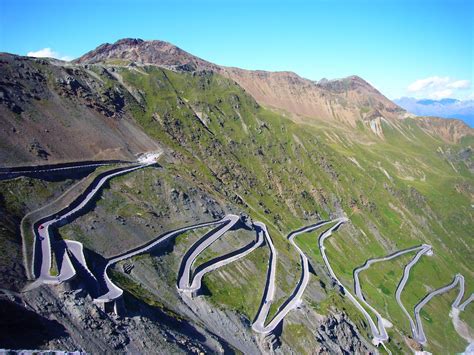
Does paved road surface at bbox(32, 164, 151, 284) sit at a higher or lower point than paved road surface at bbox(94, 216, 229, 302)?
higher

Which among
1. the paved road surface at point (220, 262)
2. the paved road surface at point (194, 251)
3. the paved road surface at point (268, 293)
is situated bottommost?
the paved road surface at point (268, 293)

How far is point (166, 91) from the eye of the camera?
189750 millimetres

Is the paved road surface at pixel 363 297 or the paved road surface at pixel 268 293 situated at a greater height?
the paved road surface at pixel 268 293

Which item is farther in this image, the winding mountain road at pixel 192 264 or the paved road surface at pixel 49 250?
the winding mountain road at pixel 192 264

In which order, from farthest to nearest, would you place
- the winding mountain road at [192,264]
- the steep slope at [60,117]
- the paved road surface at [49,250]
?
the steep slope at [60,117], the winding mountain road at [192,264], the paved road surface at [49,250]

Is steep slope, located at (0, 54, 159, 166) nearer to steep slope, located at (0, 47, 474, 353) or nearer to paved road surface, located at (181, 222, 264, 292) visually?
steep slope, located at (0, 47, 474, 353)

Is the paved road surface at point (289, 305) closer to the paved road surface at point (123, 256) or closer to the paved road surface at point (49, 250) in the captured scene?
the paved road surface at point (123, 256)

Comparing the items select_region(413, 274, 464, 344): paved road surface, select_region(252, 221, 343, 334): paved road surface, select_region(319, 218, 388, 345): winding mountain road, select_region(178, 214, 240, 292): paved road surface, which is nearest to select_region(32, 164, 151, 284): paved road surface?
select_region(178, 214, 240, 292): paved road surface

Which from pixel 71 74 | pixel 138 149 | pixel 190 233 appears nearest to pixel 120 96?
pixel 71 74

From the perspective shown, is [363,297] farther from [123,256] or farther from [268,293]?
[123,256]

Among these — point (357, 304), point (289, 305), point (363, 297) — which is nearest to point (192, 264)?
point (289, 305)

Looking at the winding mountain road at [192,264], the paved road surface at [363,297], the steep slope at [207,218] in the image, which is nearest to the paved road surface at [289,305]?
the winding mountain road at [192,264]

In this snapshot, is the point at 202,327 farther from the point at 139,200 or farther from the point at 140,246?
the point at 139,200

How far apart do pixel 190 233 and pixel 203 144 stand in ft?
245
